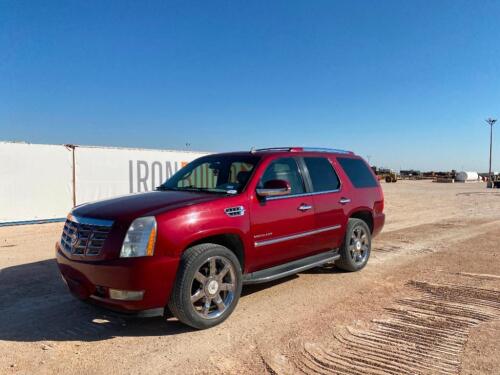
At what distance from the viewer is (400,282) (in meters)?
5.88

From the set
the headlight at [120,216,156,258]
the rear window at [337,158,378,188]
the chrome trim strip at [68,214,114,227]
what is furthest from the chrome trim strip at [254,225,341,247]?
the chrome trim strip at [68,214,114,227]

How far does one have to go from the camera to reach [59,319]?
14.5 feet

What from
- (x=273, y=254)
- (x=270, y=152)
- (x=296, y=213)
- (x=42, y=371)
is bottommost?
(x=42, y=371)

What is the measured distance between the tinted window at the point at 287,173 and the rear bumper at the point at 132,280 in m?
1.82

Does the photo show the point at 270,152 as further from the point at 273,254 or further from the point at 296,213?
the point at 273,254

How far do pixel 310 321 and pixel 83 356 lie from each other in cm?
224

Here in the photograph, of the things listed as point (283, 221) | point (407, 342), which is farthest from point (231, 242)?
point (407, 342)

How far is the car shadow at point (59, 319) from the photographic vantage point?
4047mm

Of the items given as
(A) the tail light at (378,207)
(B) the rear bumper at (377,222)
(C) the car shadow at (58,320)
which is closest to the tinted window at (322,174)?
(A) the tail light at (378,207)

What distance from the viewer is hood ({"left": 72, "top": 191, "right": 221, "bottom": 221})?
3988 millimetres

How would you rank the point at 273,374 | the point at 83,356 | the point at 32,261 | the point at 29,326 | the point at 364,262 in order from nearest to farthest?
1. the point at 273,374
2. the point at 83,356
3. the point at 29,326
4. the point at 364,262
5. the point at 32,261

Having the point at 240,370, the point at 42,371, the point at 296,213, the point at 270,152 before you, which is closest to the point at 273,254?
the point at 296,213

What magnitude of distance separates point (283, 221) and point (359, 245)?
6.93ft

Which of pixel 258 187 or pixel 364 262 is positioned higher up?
pixel 258 187
